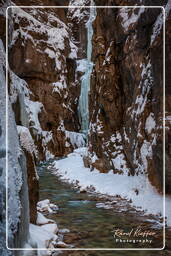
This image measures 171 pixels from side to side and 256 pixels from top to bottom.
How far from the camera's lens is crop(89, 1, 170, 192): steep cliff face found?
8.86 meters

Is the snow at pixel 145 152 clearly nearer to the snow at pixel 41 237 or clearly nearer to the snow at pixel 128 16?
the snow at pixel 41 237

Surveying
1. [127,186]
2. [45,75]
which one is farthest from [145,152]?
[45,75]

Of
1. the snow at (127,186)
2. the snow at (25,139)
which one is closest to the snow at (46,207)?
the snow at (127,186)

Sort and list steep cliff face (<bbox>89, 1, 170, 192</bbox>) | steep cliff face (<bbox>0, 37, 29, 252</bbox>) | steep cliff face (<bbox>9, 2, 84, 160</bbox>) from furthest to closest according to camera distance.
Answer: steep cliff face (<bbox>9, 2, 84, 160</bbox>) → steep cliff face (<bbox>89, 1, 170, 192</bbox>) → steep cliff face (<bbox>0, 37, 29, 252</bbox>)

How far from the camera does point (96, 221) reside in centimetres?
735

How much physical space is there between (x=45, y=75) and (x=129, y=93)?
19.0m

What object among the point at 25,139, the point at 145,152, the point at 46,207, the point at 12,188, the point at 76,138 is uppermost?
the point at 25,139

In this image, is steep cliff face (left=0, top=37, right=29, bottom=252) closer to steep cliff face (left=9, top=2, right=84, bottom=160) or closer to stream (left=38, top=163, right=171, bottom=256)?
stream (left=38, top=163, right=171, bottom=256)

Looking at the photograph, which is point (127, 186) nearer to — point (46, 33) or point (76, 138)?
point (76, 138)

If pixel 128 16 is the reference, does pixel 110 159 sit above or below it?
below

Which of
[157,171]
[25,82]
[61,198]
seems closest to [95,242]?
[157,171]

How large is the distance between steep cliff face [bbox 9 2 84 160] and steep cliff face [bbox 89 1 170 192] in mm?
12192

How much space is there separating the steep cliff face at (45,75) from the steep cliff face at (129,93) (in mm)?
12192

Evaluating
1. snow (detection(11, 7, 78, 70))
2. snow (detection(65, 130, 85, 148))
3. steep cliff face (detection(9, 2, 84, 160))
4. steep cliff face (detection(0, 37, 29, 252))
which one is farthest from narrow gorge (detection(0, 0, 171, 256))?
snow (detection(65, 130, 85, 148))
